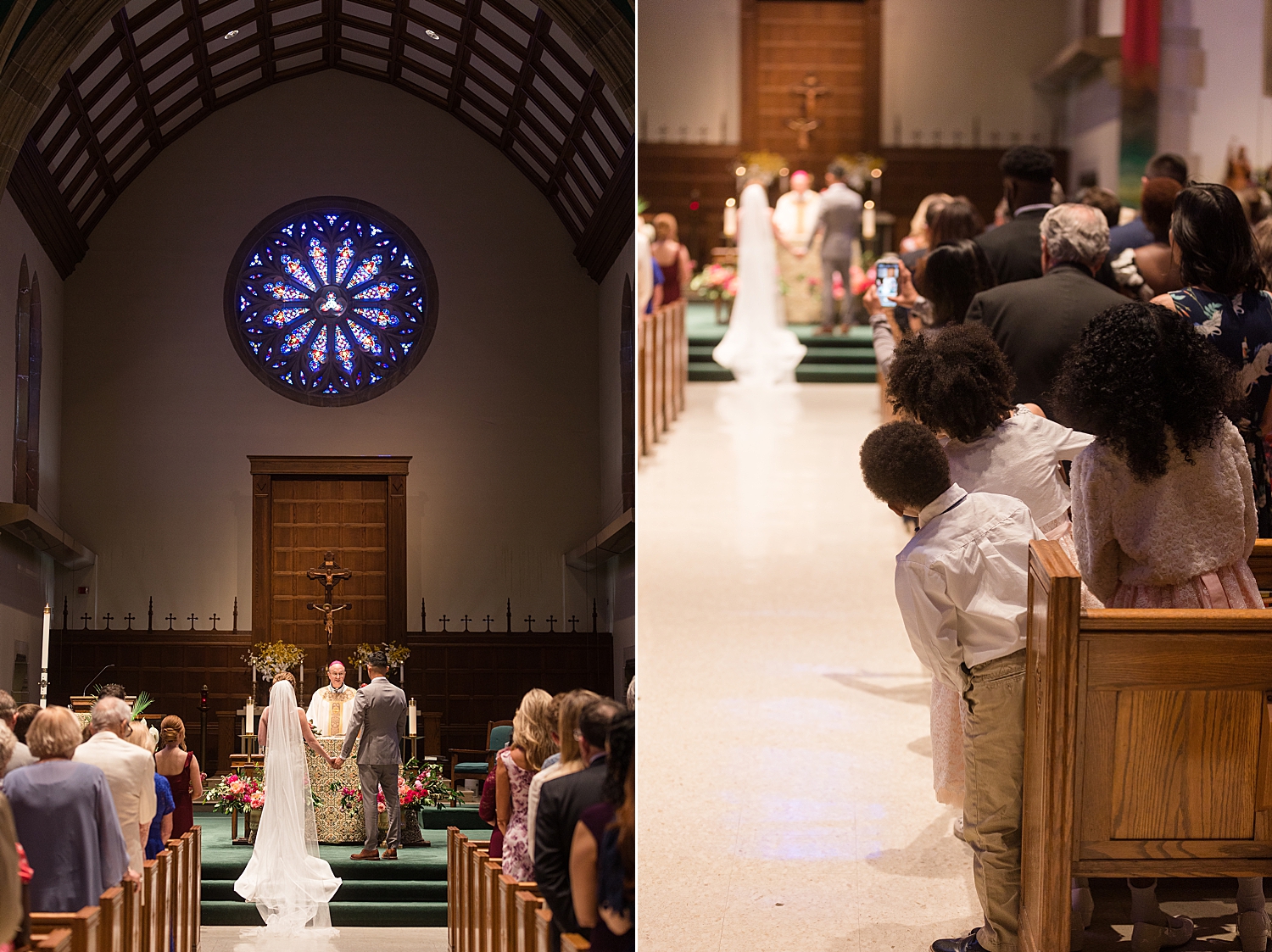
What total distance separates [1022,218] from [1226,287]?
116 cm

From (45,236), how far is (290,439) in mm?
367

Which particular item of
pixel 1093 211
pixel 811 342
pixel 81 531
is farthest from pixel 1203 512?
pixel 811 342

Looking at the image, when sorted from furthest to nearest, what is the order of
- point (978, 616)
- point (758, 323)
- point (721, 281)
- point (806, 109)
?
1. point (806, 109)
2. point (721, 281)
3. point (758, 323)
4. point (978, 616)

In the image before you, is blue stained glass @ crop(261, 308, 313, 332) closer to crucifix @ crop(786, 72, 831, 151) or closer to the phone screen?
the phone screen

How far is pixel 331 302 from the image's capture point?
158cm

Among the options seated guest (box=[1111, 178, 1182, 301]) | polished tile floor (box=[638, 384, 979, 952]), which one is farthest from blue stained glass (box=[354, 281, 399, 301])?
seated guest (box=[1111, 178, 1182, 301])

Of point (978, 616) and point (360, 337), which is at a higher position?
point (360, 337)

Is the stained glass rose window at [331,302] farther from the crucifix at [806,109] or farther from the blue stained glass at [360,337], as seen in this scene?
the crucifix at [806,109]

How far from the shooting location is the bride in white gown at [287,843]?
1.57m

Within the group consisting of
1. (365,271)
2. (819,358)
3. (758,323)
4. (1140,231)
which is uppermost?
(758,323)

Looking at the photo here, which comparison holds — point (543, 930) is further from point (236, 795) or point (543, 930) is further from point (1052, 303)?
point (1052, 303)

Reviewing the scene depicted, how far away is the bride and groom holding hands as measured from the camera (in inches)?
61.3

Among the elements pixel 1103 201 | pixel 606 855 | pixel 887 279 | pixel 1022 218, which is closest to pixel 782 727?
pixel 887 279

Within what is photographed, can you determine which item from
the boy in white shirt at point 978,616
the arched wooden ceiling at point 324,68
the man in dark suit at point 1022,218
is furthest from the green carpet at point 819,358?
the arched wooden ceiling at point 324,68
